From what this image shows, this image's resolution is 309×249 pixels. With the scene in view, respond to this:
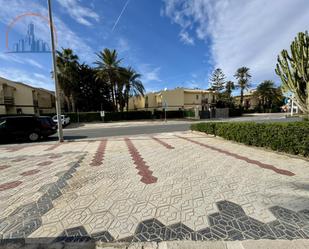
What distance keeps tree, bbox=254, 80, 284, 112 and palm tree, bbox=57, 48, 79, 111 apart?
4724 centimetres

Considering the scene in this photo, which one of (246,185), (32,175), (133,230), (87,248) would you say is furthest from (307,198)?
(32,175)

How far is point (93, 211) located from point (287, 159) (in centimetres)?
596

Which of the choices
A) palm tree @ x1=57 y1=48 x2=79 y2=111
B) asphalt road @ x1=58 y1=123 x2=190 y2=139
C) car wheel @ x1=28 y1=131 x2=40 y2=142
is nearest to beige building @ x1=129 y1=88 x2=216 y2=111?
palm tree @ x1=57 y1=48 x2=79 y2=111

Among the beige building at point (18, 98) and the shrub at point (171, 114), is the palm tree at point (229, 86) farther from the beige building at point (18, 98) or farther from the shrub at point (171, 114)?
the beige building at point (18, 98)

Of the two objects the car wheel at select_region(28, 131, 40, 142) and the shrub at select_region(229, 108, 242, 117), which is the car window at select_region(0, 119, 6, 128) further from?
the shrub at select_region(229, 108, 242, 117)

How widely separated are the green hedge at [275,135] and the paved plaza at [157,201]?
52 centimetres

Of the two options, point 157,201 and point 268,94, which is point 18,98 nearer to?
point 157,201

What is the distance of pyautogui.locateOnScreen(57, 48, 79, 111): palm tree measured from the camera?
1160 inches

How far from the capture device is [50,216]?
2889mm

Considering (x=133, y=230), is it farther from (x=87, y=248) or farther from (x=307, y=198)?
(x=307, y=198)

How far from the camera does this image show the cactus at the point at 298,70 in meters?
7.45

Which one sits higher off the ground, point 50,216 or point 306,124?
point 306,124

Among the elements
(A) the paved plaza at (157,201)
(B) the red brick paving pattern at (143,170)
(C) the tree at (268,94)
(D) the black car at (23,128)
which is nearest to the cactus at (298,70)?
(A) the paved plaza at (157,201)

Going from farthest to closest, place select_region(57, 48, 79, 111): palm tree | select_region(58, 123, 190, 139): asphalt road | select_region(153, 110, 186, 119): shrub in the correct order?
select_region(153, 110, 186, 119): shrub → select_region(57, 48, 79, 111): palm tree → select_region(58, 123, 190, 139): asphalt road
